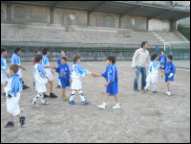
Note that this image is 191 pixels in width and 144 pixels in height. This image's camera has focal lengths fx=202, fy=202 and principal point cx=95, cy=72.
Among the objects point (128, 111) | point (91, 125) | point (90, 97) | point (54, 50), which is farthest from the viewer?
point (54, 50)

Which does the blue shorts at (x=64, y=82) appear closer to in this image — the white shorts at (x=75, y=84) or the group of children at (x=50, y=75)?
the group of children at (x=50, y=75)

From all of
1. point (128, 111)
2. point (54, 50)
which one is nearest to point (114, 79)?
point (128, 111)

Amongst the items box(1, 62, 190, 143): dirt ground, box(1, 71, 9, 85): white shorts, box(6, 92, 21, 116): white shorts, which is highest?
box(1, 71, 9, 85): white shorts

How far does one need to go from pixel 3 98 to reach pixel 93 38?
70.0 feet

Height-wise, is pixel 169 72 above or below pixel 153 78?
above

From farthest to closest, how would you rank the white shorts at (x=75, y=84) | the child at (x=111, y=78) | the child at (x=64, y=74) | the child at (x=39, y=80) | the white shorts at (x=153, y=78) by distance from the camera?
the white shorts at (x=153, y=78) → the child at (x=64, y=74) → the white shorts at (x=75, y=84) → the child at (x=39, y=80) → the child at (x=111, y=78)

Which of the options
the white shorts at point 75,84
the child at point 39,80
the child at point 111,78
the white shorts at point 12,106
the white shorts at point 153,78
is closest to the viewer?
the white shorts at point 12,106

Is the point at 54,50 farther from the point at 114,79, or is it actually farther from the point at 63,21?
the point at 114,79

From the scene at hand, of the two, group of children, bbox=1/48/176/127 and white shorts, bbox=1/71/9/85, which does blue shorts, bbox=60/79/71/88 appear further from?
white shorts, bbox=1/71/9/85

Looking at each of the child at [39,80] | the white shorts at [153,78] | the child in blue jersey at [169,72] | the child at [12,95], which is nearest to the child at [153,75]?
the white shorts at [153,78]

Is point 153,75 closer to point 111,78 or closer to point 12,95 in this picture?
point 111,78

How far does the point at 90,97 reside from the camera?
255 inches

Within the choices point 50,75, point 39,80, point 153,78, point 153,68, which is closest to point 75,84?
point 39,80

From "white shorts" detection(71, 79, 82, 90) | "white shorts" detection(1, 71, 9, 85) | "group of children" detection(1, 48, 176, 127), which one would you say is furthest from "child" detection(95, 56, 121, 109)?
"white shorts" detection(1, 71, 9, 85)
